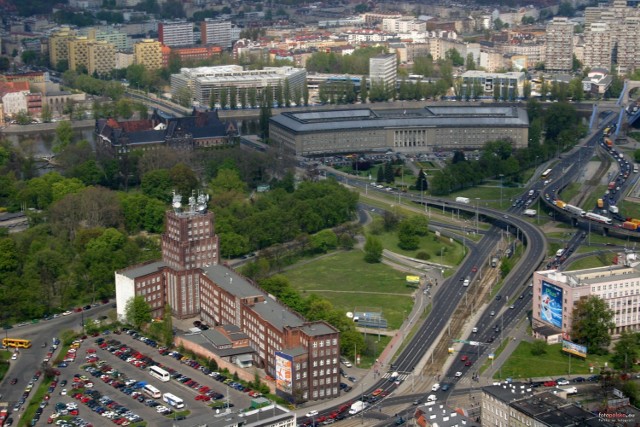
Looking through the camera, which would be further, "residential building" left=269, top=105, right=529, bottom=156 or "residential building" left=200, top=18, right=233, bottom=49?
"residential building" left=200, top=18, right=233, bottom=49

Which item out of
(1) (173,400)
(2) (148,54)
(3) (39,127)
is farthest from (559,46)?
(1) (173,400)

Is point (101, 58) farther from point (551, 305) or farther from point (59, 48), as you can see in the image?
point (551, 305)

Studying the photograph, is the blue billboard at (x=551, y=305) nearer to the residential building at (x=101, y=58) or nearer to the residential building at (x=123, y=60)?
the residential building at (x=101, y=58)

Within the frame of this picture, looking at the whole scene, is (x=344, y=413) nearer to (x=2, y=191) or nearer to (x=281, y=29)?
(x=2, y=191)

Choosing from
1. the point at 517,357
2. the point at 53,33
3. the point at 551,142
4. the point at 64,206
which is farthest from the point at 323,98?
the point at 517,357

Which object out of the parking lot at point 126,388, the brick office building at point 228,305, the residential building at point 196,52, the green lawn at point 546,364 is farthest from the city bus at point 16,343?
the residential building at point 196,52

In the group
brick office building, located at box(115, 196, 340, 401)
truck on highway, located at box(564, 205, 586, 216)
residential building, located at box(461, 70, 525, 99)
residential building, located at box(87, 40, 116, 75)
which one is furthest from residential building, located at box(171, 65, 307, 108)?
brick office building, located at box(115, 196, 340, 401)

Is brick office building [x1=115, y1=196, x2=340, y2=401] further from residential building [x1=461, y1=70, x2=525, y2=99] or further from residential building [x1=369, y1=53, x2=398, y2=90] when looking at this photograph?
residential building [x1=369, y1=53, x2=398, y2=90]
